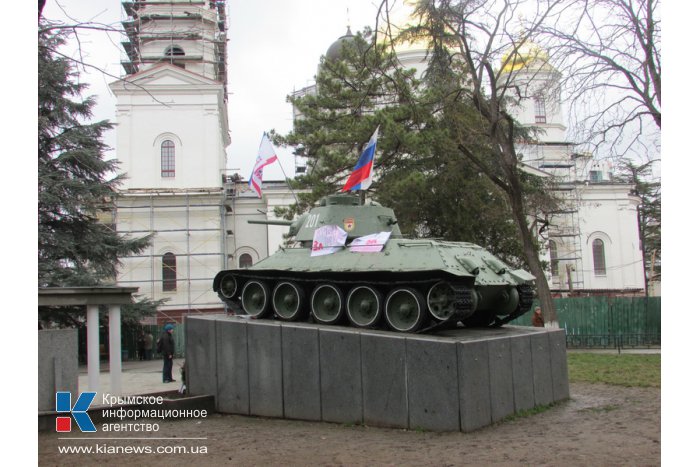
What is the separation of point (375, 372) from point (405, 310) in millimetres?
1356

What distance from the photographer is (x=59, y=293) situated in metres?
10.5

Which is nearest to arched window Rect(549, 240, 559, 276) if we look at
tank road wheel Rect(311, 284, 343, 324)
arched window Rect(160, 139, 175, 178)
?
arched window Rect(160, 139, 175, 178)

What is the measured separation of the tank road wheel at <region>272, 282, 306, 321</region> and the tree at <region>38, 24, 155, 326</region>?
10.1 m

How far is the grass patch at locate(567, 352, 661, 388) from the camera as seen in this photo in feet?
44.1

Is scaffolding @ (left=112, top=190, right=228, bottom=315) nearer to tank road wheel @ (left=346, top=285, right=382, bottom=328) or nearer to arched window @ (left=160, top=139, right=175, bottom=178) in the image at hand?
arched window @ (left=160, top=139, right=175, bottom=178)

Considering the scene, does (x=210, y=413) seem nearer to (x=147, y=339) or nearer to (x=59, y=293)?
(x=59, y=293)

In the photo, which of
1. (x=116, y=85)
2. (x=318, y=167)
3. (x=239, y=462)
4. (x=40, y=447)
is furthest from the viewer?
(x=116, y=85)

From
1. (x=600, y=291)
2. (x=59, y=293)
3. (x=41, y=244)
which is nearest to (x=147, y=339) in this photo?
(x=41, y=244)

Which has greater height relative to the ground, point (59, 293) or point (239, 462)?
point (59, 293)

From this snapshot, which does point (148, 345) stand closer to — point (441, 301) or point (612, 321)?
point (612, 321)

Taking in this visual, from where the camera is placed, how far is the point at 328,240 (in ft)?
41.0

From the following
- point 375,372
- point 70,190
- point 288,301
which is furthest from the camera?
point 70,190

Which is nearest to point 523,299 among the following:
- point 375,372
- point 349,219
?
point 349,219

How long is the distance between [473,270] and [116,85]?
2809 centimetres
